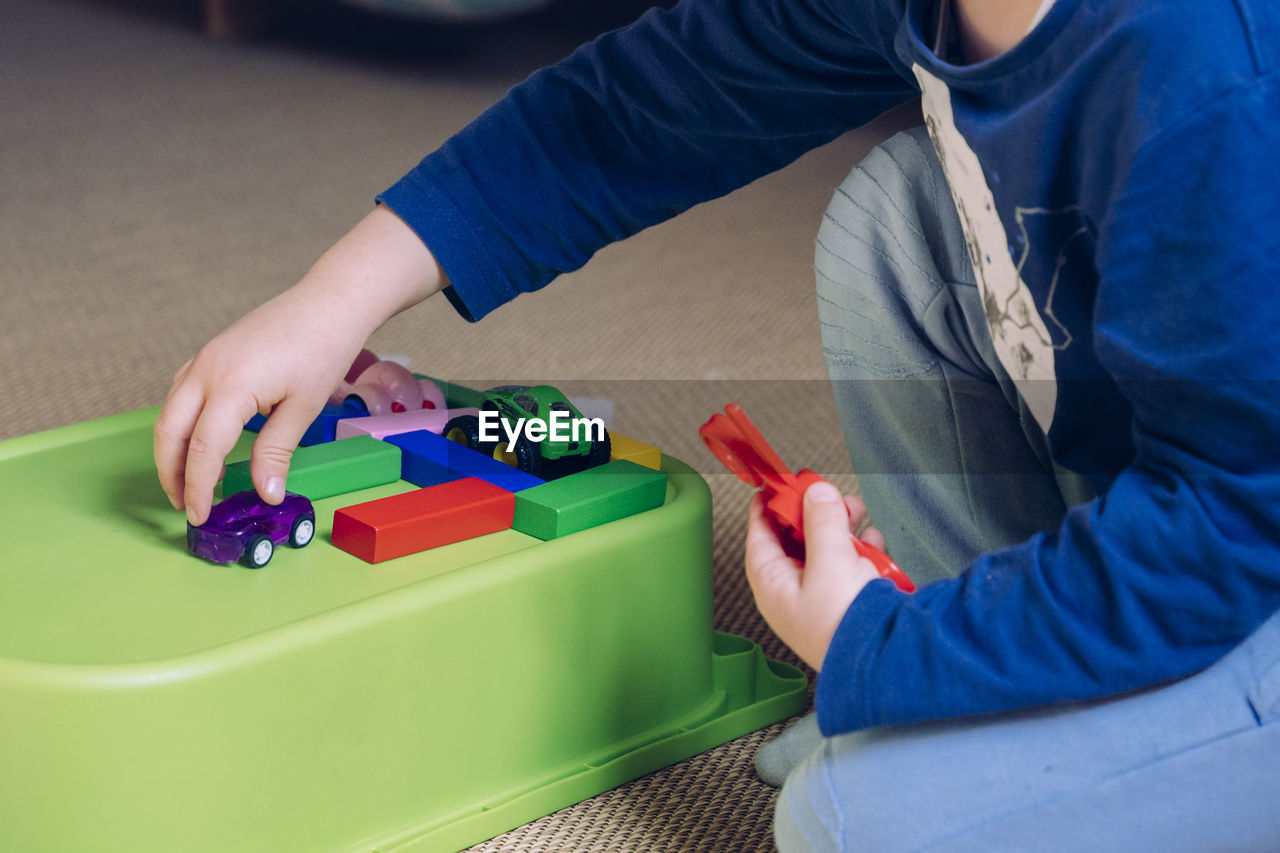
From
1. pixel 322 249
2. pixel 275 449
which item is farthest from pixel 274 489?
pixel 322 249

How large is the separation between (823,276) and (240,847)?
41cm

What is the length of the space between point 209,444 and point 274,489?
0.14 ft

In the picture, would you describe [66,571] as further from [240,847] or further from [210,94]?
[210,94]

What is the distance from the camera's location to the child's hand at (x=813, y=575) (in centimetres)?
49

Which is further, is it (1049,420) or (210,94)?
(210,94)

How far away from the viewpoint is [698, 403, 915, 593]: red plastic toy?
1.75 feet

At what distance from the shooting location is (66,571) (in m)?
0.60

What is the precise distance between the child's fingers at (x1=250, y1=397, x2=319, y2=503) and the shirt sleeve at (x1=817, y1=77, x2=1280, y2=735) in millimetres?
285

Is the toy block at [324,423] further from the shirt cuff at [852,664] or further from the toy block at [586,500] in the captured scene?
the shirt cuff at [852,664]

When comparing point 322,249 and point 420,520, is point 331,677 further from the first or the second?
point 322,249

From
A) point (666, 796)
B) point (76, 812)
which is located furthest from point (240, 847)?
point (666, 796)

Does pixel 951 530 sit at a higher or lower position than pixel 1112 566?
lower

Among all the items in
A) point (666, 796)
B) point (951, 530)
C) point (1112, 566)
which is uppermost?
point (1112, 566)

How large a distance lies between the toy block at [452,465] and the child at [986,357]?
0.26 feet
